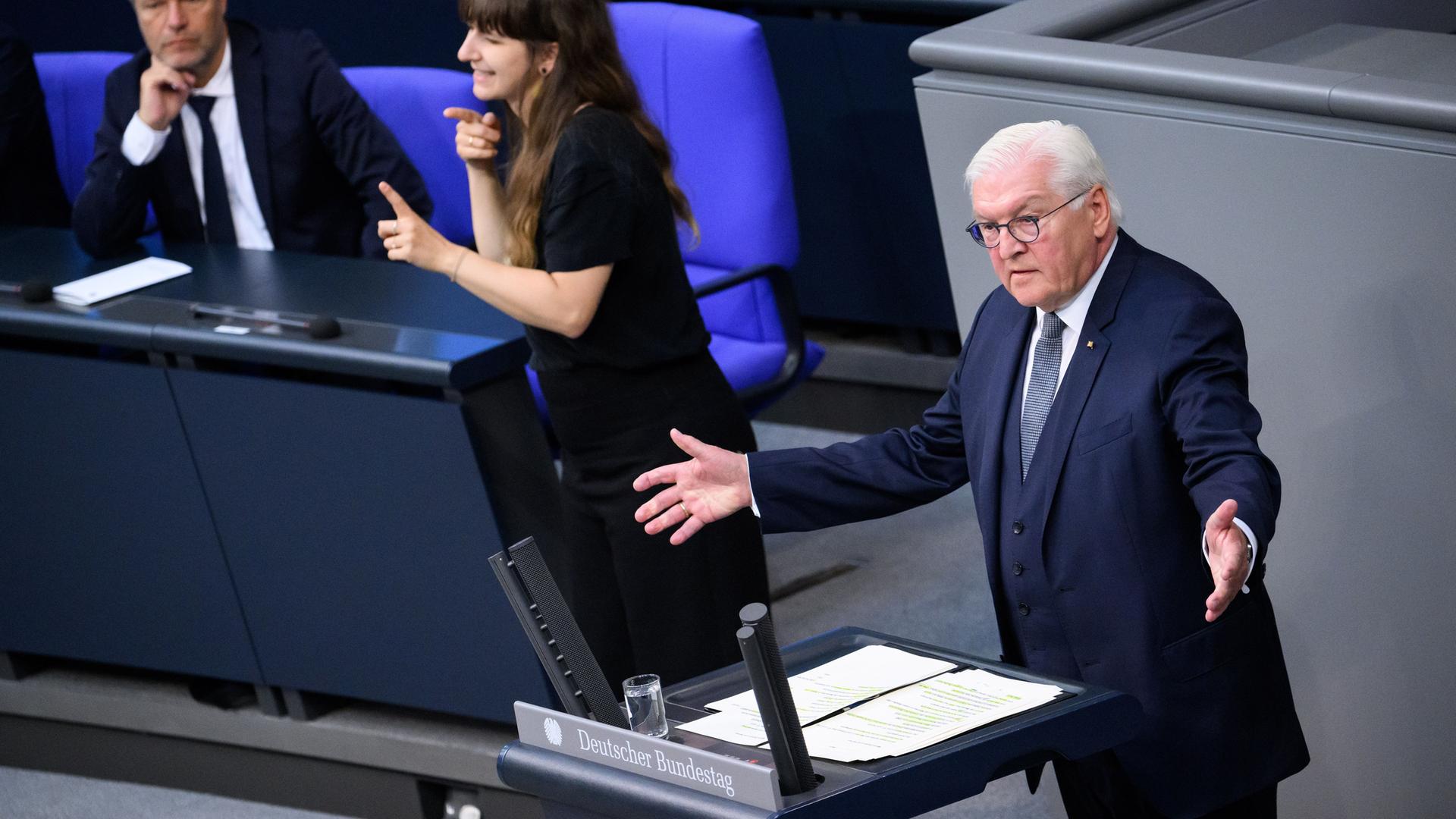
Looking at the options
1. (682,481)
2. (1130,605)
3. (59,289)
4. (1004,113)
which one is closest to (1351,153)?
(1004,113)

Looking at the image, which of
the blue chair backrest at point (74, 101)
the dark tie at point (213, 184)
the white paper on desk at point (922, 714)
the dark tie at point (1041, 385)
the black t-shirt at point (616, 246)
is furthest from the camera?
the blue chair backrest at point (74, 101)

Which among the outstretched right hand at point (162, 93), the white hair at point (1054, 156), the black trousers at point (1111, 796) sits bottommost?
the black trousers at point (1111, 796)

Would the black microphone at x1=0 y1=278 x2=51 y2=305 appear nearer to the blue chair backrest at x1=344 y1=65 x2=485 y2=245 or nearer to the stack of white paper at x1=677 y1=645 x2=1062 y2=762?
the blue chair backrest at x1=344 y1=65 x2=485 y2=245

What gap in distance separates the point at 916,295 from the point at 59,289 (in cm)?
220

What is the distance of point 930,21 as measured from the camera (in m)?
4.57

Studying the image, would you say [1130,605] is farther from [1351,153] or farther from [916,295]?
[916,295]

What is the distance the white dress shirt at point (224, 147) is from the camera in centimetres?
365

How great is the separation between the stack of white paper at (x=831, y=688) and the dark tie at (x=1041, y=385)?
33 centimetres

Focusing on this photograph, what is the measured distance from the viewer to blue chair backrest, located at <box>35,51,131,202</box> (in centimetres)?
443

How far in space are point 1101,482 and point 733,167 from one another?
203 cm

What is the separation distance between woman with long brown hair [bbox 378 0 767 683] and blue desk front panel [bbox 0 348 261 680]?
85 centimetres

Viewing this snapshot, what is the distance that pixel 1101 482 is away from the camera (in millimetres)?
2053

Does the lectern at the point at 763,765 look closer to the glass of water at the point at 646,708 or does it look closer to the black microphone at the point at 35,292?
the glass of water at the point at 646,708

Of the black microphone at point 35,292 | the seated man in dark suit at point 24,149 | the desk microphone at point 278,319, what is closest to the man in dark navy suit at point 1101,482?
the desk microphone at point 278,319
